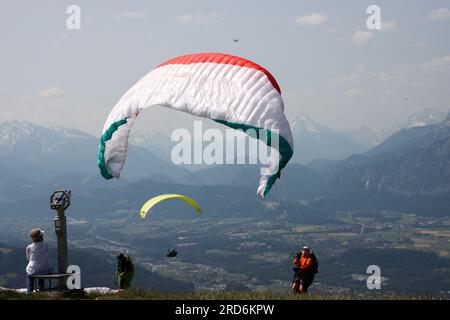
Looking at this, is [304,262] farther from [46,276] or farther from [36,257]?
[36,257]

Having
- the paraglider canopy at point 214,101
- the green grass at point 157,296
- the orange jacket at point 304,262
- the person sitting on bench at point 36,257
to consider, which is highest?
the paraglider canopy at point 214,101

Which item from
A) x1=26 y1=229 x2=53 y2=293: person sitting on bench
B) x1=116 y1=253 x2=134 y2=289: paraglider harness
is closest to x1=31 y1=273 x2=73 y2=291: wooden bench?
x1=26 y1=229 x2=53 y2=293: person sitting on bench

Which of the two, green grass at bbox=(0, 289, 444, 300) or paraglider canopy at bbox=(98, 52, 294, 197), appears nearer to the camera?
green grass at bbox=(0, 289, 444, 300)

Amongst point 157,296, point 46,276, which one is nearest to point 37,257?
point 46,276

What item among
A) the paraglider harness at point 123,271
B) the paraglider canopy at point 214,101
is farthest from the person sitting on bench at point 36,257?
the paraglider canopy at point 214,101

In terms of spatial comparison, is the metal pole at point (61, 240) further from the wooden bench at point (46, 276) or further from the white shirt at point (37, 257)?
the white shirt at point (37, 257)

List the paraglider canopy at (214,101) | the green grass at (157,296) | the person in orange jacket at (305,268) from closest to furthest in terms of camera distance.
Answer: the green grass at (157,296) < the paraglider canopy at (214,101) < the person in orange jacket at (305,268)

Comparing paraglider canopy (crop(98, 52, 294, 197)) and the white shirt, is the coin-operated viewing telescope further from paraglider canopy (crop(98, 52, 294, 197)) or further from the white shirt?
paraglider canopy (crop(98, 52, 294, 197))
